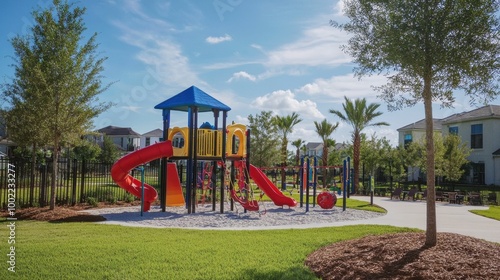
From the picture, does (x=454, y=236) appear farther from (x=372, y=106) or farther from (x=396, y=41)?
(x=372, y=106)

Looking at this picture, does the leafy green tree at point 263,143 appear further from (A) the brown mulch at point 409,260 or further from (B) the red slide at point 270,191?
(A) the brown mulch at point 409,260

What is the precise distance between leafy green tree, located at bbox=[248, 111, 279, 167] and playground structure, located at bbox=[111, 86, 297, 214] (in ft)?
52.2

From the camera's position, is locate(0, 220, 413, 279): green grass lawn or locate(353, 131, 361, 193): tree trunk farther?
locate(353, 131, 361, 193): tree trunk

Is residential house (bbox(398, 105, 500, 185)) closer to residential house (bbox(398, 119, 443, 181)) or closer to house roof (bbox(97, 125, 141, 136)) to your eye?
residential house (bbox(398, 119, 443, 181))

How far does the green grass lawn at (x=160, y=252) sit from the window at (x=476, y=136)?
32453mm

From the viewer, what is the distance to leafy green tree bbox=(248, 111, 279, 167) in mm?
34781

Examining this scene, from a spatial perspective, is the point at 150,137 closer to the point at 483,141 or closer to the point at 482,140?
the point at 482,140

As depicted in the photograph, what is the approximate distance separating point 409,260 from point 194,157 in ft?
35.1

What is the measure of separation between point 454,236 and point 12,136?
21.9m

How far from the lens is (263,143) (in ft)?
115

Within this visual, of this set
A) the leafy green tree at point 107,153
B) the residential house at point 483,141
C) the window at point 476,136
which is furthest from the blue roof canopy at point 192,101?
the leafy green tree at point 107,153

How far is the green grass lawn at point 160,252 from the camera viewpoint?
277 inches

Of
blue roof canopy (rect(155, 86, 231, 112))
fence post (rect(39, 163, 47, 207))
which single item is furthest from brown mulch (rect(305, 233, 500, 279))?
fence post (rect(39, 163, 47, 207))

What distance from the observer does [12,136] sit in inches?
871
